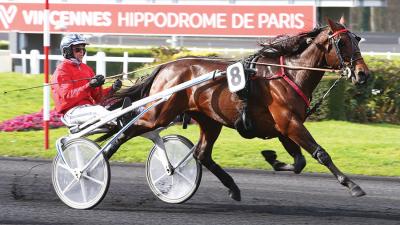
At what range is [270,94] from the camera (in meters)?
7.24

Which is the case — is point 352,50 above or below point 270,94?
above

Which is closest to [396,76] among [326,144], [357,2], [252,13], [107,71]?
[326,144]

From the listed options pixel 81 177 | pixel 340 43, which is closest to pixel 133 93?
pixel 81 177

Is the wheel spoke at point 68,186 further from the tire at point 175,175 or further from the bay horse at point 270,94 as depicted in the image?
the tire at point 175,175

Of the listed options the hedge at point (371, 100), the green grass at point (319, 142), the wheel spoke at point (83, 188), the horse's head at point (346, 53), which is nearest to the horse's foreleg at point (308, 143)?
the horse's head at point (346, 53)

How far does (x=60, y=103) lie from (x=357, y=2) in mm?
20249

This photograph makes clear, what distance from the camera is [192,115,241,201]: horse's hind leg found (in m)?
7.74

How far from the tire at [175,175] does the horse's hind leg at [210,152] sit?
77 millimetres

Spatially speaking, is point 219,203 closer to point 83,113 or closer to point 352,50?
point 83,113

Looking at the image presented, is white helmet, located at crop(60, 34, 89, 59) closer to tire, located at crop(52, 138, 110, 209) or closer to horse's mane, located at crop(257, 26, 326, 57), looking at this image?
tire, located at crop(52, 138, 110, 209)

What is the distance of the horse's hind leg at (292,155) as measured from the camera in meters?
7.31

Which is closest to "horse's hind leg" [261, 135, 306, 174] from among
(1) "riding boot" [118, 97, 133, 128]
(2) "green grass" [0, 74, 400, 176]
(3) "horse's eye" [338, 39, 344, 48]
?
(3) "horse's eye" [338, 39, 344, 48]

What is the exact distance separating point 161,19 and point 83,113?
11.3 metres

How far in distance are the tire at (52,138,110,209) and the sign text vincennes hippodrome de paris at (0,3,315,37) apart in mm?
10897
